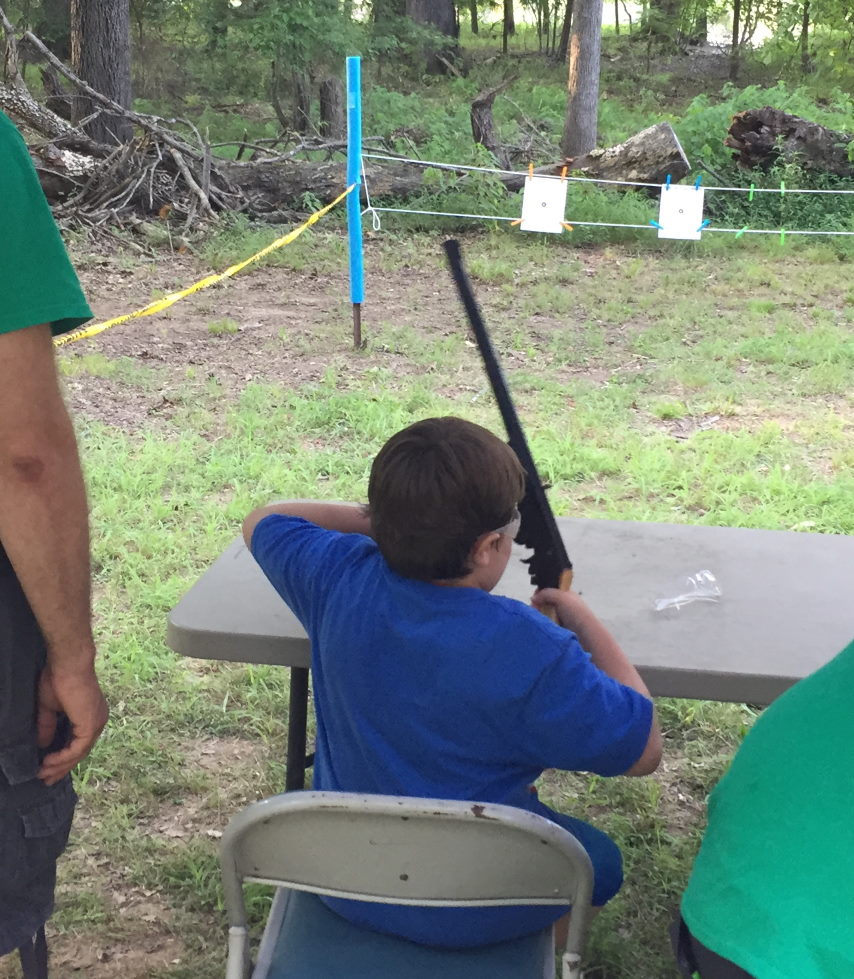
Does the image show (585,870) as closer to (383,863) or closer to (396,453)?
(383,863)

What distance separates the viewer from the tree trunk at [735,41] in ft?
63.6

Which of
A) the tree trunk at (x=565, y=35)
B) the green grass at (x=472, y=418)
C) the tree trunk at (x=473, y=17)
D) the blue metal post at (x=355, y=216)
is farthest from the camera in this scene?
the tree trunk at (x=473, y=17)

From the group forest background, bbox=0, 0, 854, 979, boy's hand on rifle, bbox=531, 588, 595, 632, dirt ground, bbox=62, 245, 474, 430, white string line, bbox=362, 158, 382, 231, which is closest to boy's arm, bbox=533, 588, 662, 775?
boy's hand on rifle, bbox=531, 588, 595, 632

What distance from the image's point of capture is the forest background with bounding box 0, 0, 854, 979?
2547 millimetres

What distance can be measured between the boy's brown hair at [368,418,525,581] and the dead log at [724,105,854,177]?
9.15m

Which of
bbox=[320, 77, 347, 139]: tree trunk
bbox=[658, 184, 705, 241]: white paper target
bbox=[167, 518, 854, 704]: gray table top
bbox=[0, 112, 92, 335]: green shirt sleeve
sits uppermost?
bbox=[320, 77, 347, 139]: tree trunk

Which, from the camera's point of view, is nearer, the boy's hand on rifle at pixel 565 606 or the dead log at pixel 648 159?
the boy's hand on rifle at pixel 565 606

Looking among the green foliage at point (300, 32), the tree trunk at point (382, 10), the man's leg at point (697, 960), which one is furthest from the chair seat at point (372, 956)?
the tree trunk at point (382, 10)

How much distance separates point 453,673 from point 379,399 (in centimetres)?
415

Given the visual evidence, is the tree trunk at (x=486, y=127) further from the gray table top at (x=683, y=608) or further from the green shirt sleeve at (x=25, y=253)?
the green shirt sleeve at (x=25, y=253)

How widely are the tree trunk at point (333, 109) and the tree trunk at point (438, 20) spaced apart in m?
7.24

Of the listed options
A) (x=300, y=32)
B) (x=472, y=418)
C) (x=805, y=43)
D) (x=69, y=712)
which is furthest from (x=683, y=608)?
(x=805, y=43)

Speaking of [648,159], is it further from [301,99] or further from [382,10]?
[382,10]

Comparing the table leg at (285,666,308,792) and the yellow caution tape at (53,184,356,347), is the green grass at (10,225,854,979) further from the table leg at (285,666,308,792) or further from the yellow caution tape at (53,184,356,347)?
the table leg at (285,666,308,792)
